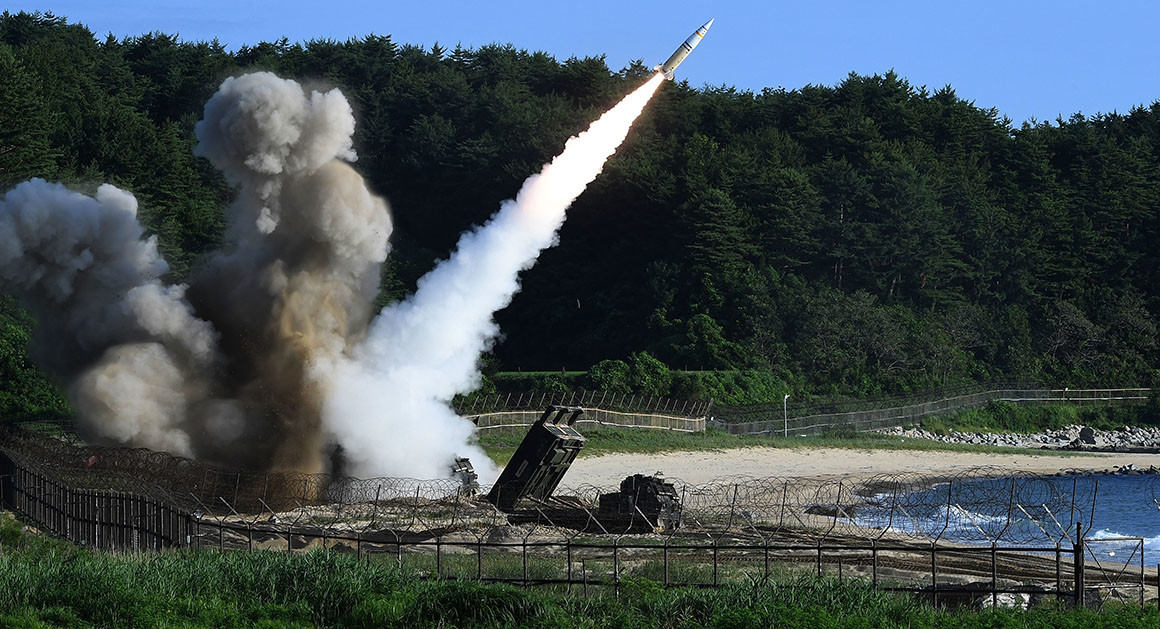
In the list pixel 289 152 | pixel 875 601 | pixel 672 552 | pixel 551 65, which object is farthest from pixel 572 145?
pixel 551 65

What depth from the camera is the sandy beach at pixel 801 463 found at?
55.9 meters

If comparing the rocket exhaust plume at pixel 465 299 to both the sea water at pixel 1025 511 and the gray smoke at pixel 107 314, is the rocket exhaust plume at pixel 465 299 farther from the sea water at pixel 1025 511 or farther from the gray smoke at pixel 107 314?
the sea water at pixel 1025 511

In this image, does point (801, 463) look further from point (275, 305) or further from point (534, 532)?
point (534, 532)

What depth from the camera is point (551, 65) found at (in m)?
116

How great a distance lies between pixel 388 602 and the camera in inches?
869

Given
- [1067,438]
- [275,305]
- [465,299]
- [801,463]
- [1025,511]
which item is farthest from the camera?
[1067,438]

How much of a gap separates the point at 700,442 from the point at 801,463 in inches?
198

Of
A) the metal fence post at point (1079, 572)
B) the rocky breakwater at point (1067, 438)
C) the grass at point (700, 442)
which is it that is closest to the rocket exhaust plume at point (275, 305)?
the grass at point (700, 442)

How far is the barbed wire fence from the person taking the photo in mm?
26484

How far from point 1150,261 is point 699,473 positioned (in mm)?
60478

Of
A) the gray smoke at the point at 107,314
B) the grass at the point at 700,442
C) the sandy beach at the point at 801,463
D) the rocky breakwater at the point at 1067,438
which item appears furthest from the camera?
the rocky breakwater at the point at 1067,438

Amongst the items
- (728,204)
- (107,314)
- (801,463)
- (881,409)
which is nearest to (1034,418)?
(881,409)

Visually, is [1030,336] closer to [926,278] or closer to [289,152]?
[926,278]

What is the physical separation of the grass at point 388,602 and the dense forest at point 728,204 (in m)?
51.3
